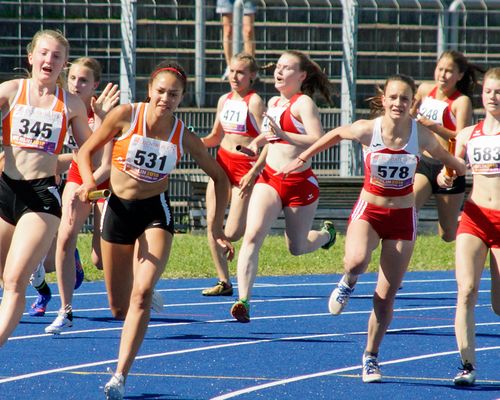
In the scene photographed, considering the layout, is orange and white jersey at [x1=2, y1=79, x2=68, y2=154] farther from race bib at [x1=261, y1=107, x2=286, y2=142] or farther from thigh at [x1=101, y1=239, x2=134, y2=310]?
race bib at [x1=261, y1=107, x2=286, y2=142]

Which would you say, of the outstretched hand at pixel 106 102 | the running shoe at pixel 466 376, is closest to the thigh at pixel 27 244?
the outstretched hand at pixel 106 102

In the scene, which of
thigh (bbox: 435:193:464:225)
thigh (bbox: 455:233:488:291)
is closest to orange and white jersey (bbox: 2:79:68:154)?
thigh (bbox: 455:233:488:291)

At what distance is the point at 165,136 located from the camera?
761cm

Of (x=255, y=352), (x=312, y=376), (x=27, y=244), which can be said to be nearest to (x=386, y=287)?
(x=312, y=376)

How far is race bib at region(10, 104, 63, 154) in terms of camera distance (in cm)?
772

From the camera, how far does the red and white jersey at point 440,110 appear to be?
463 inches

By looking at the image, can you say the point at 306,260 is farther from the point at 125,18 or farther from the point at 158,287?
the point at 125,18

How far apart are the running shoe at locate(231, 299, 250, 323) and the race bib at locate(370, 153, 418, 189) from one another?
91.6 inches

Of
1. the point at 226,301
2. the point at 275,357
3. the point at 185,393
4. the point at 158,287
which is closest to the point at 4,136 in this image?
the point at 185,393

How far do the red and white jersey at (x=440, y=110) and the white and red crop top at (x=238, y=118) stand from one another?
5.32 feet

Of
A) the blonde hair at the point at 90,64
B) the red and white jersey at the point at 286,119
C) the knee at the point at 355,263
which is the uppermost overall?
the blonde hair at the point at 90,64

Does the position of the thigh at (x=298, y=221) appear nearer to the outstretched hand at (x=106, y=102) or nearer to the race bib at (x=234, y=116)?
the race bib at (x=234, y=116)

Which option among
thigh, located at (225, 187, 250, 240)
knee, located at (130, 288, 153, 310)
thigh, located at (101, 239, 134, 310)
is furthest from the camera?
thigh, located at (225, 187, 250, 240)

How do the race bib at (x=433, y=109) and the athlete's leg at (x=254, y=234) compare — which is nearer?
the athlete's leg at (x=254, y=234)
